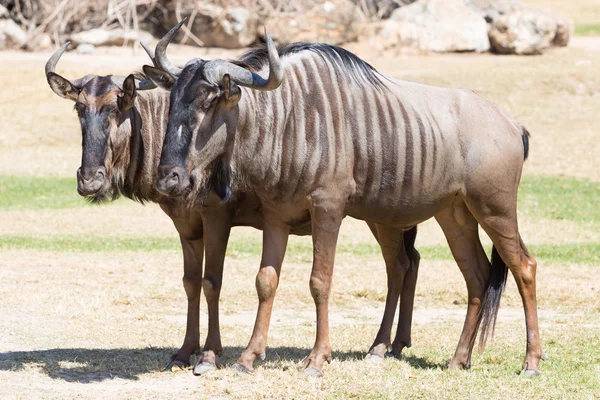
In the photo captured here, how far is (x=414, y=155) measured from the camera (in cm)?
811

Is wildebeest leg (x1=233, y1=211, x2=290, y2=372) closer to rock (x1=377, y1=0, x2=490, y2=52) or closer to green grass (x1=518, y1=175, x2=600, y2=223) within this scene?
green grass (x1=518, y1=175, x2=600, y2=223)

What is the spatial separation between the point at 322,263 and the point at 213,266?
2.98ft

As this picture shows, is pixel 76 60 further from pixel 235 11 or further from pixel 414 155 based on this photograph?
pixel 414 155

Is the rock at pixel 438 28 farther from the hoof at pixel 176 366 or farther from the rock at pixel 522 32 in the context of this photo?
the hoof at pixel 176 366

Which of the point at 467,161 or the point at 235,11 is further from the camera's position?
the point at 235,11

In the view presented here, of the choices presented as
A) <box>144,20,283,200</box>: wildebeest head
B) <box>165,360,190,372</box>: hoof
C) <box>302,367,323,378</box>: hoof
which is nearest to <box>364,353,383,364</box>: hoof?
<box>302,367,323,378</box>: hoof

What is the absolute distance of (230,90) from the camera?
730cm

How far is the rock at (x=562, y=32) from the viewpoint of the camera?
34312 millimetres

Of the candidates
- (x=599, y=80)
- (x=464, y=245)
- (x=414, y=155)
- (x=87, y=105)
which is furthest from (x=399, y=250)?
(x=599, y=80)

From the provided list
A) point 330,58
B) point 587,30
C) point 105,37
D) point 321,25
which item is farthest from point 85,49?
point 330,58

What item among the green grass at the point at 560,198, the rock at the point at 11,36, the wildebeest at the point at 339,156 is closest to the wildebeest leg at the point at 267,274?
the wildebeest at the point at 339,156

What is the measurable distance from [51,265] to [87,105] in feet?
19.6

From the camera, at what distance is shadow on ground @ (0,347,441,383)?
7.99 m

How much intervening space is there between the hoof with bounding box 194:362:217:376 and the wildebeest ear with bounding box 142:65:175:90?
2.10 m
